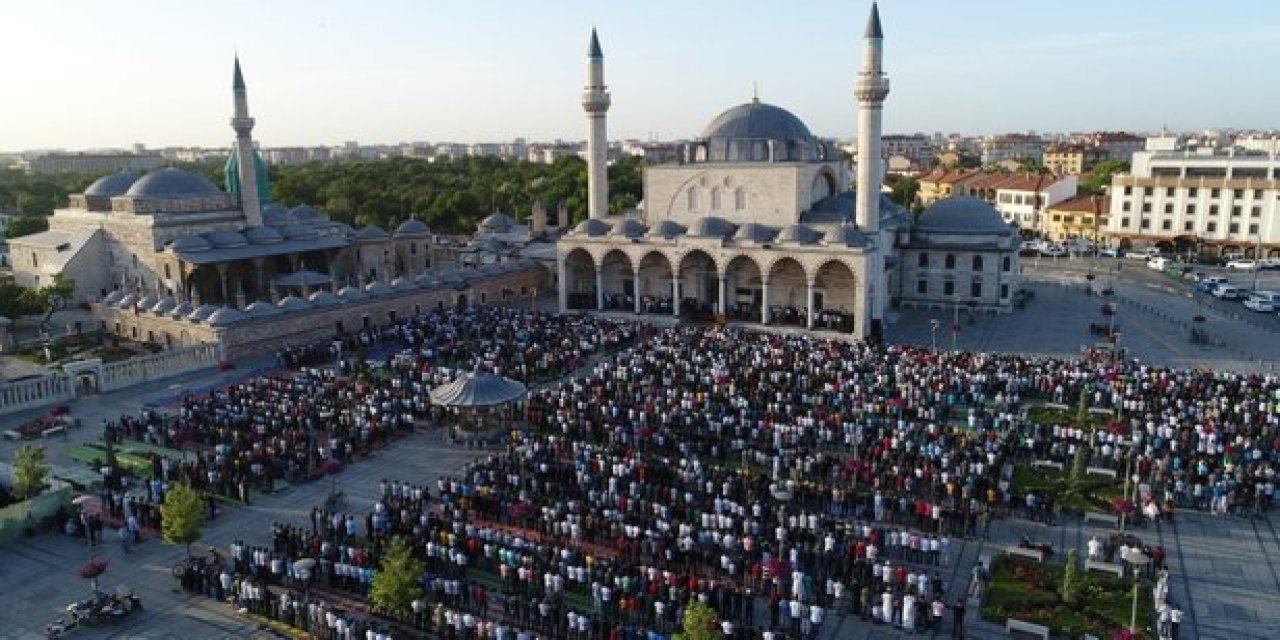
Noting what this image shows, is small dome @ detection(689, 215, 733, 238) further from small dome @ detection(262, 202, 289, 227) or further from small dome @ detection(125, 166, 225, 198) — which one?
small dome @ detection(125, 166, 225, 198)

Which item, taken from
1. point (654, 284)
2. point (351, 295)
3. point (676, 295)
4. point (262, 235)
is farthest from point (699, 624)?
point (262, 235)

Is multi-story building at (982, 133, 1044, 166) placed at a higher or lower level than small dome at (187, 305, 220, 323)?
higher

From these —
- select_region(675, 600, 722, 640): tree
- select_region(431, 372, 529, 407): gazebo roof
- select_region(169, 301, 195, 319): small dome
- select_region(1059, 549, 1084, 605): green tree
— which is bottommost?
select_region(1059, 549, 1084, 605): green tree

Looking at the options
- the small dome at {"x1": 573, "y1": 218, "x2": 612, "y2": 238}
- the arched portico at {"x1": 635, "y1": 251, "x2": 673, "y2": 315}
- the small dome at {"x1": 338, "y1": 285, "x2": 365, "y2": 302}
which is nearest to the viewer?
the small dome at {"x1": 338, "y1": 285, "x2": 365, "y2": 302}

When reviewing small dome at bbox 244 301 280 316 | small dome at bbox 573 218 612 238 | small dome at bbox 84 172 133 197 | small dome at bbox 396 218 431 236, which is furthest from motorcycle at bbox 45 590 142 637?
small dome at bbox 84 172 133 197

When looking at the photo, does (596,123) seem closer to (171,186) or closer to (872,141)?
(872,141)

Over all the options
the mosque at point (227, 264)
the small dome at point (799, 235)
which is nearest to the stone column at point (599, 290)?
the mosque at point (227, 264)

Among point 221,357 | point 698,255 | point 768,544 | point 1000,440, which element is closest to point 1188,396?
point 1000,440
